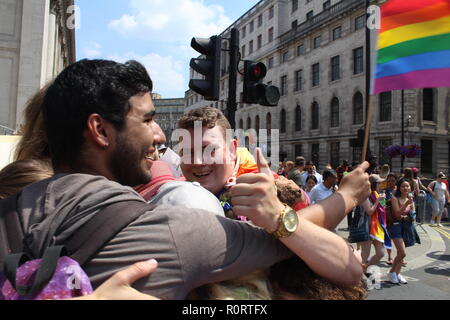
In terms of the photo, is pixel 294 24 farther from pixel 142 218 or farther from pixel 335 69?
pixel 142 218

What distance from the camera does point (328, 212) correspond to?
149 cm

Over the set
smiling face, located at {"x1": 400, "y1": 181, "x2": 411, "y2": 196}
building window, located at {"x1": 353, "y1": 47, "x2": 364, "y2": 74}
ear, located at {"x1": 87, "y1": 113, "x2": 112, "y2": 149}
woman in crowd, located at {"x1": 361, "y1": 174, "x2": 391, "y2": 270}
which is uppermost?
building window, located at {"x1": 353, "y1": 47, "x2": 364, "y2": 74}

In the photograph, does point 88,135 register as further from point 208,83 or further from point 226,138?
point 208,83

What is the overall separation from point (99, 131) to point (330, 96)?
33.3 metres

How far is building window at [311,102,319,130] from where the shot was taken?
34719 mm

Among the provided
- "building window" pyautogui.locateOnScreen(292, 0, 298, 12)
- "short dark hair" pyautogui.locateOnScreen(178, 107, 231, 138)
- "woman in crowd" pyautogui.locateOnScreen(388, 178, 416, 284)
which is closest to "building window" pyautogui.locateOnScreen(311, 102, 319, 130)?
"building window" pyautogui.locateOnScreen(292, 0, 298, 12)

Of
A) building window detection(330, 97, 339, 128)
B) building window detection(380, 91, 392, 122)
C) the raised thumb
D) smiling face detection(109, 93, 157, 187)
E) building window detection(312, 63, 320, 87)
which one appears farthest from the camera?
building window detection(312, 63, 320, 87)

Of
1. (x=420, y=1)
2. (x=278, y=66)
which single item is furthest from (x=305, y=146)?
(x=420, y=1)

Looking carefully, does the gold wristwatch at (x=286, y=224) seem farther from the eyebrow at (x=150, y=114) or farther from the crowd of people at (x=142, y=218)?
the eyebrow at (x=150, y=114)

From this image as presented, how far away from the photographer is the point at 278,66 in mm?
40438

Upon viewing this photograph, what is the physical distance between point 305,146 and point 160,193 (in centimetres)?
3500

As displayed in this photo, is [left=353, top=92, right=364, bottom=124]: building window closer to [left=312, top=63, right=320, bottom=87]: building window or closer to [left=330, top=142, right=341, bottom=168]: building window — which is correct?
[left=330, top=142, right=341, bottom=168]: building window

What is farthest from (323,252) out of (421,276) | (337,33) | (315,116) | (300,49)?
(300,49)
